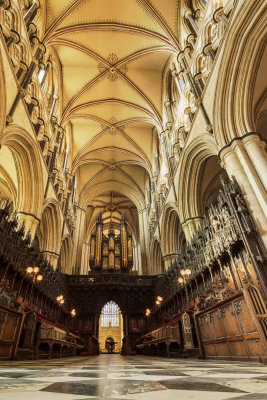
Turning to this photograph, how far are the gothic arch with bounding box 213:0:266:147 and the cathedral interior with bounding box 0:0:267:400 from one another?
0.13ft

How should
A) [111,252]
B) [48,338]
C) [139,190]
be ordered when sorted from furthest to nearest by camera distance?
[139,190]
[111,252]
[48,338]

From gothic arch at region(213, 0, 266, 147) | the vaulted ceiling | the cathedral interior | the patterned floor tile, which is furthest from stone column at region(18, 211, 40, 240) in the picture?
the patterned floor tile

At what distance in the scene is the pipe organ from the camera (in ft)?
61.4

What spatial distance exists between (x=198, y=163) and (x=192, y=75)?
4049 millimetres

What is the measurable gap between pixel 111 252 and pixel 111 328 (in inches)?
450

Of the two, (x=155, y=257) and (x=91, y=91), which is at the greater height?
(x=91, y=91)

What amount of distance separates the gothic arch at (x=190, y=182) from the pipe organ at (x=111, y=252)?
915cm

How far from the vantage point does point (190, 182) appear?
11.4m

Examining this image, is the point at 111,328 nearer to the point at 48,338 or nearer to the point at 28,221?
the point at 28,221

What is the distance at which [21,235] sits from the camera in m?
8.48

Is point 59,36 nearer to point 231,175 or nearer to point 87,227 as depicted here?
point 231,175

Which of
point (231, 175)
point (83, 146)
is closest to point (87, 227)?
point (83, 146)

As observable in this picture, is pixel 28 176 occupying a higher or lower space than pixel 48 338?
higher

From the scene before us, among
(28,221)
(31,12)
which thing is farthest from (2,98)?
(31,12)
